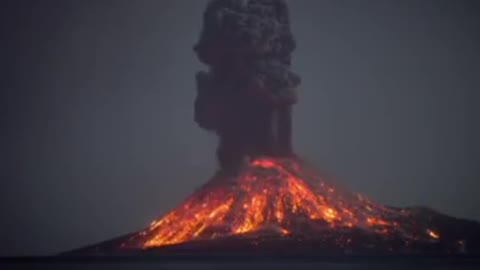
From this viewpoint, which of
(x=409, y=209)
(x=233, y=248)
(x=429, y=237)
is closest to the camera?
(x=233, y=248)

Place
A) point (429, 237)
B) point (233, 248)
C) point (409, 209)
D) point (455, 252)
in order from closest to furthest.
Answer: point (233, 248) → point (455, 252) → point (429, 237) → point (409, 209)

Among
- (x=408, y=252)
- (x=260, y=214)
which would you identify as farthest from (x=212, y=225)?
(x=408, y=252)

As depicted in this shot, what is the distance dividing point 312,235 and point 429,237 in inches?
830

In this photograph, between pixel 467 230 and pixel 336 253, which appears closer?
pixel 336 253

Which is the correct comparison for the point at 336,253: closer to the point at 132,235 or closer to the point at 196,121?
the point at 196,121

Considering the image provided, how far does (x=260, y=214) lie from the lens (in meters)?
121

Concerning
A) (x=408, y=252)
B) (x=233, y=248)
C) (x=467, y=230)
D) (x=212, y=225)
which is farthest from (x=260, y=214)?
(x=467, y=230)

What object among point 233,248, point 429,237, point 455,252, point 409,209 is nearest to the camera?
point 233,248

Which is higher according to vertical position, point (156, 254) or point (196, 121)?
point (196, 121)

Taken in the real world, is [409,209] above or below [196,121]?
below

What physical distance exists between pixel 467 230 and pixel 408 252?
30398mm

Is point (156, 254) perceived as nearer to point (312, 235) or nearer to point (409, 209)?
point (312, 235)

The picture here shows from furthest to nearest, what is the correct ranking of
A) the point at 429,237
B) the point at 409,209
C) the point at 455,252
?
the point at 409,209 < the point at 429,237 < the point at 455,252

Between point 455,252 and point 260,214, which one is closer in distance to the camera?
point 455,252
